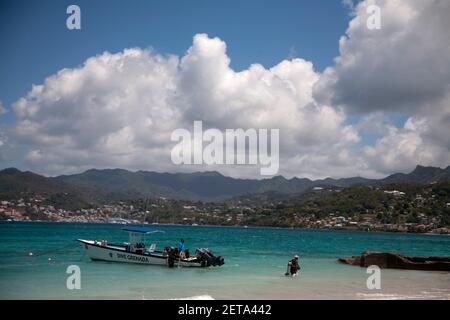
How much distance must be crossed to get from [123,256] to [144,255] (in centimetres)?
209

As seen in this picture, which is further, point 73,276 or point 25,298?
point 73,276

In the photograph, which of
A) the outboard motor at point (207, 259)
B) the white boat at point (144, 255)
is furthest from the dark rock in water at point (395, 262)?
the outboard motor at point (207, 259)

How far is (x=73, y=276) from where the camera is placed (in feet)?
92.1

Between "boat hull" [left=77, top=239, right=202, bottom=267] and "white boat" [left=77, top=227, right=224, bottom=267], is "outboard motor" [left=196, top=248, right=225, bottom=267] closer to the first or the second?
"white boat" [left=77, top=227, right=224, bottom=267]

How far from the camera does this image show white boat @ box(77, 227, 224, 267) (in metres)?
34.5

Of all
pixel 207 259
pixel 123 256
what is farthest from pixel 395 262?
pixel 123 256

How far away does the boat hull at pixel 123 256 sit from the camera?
3453cm

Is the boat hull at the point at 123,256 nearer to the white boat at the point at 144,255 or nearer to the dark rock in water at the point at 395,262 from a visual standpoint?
the white boat at the point at 144,255

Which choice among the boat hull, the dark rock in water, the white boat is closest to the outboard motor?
the white boat

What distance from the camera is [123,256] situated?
36344 millimetres
